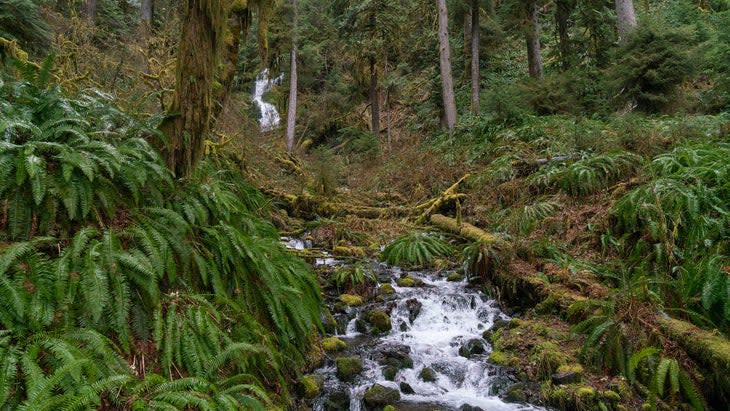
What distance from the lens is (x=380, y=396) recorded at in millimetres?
4656

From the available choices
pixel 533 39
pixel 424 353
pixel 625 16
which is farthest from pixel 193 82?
pixel 533 39

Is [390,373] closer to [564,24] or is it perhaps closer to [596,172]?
[596,172]

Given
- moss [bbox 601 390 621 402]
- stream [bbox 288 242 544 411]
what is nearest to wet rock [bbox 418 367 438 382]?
stream [bbox 288 242 544 411]

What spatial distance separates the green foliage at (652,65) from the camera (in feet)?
33.4

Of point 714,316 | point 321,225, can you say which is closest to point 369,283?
point 321,225

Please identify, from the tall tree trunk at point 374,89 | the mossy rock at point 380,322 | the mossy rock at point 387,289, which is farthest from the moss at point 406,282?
the tall tree trunk at point 374,89

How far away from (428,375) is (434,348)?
0.66 meters

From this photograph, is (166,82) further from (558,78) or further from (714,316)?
(558,78)

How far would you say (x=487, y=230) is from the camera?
9328 mm

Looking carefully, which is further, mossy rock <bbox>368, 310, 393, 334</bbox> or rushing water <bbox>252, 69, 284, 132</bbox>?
rushing water <bbox>252, 69, 284, 132</bbox>

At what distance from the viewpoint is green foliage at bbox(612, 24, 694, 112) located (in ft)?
33.4

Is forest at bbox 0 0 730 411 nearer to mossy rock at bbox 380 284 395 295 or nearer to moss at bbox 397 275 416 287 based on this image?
moss at bbox 397 275 416 287

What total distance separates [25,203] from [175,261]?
1142 mm

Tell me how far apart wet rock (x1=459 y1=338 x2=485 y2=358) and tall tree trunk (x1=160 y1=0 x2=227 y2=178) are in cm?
387
